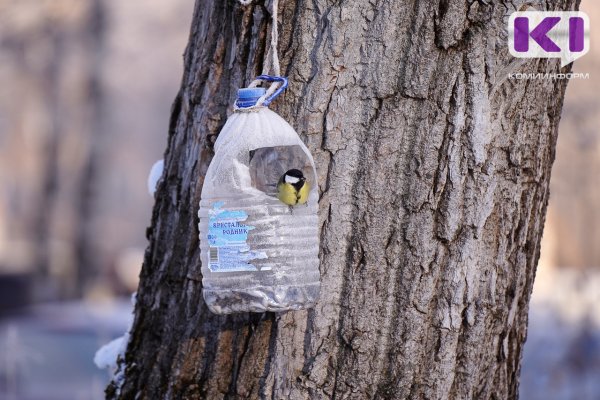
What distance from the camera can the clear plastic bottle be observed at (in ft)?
7.13

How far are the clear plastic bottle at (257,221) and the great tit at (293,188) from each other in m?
0.06

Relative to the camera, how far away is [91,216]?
1922 cm

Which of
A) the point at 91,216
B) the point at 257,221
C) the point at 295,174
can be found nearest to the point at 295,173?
the point at 295,174

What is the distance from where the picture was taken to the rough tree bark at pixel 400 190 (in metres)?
2.19

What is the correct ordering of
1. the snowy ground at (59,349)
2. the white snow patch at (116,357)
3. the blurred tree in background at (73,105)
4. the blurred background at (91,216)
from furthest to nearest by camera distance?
the blurred tree in background at (73,105), the blurred background at (91,216), the snowy ground at (59,349), the white snow patch at (116,357)

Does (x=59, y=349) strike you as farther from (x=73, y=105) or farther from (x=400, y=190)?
(x=73, y=105)

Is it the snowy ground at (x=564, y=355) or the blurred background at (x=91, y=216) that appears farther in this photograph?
the blurred background at (x=91, y=216)

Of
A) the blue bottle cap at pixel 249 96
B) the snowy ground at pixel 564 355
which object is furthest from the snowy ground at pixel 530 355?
the blue bottle cap at pixel 249 96

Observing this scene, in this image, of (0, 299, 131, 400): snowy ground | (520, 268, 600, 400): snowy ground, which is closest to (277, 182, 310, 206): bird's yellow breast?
(0, 299, 131, 400): snowy ground

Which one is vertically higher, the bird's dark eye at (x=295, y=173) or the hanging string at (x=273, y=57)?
the hanging string at (x=273, y=57)

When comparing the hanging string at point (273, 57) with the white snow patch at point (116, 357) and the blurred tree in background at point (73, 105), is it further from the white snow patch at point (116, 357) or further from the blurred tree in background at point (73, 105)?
the blurred tree in background at point (73, 105)

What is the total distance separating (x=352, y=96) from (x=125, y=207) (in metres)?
50.2

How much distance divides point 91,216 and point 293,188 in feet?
58.2

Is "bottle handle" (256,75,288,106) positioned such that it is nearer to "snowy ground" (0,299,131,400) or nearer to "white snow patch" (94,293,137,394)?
"white snow patch" (94,293,137,394)
